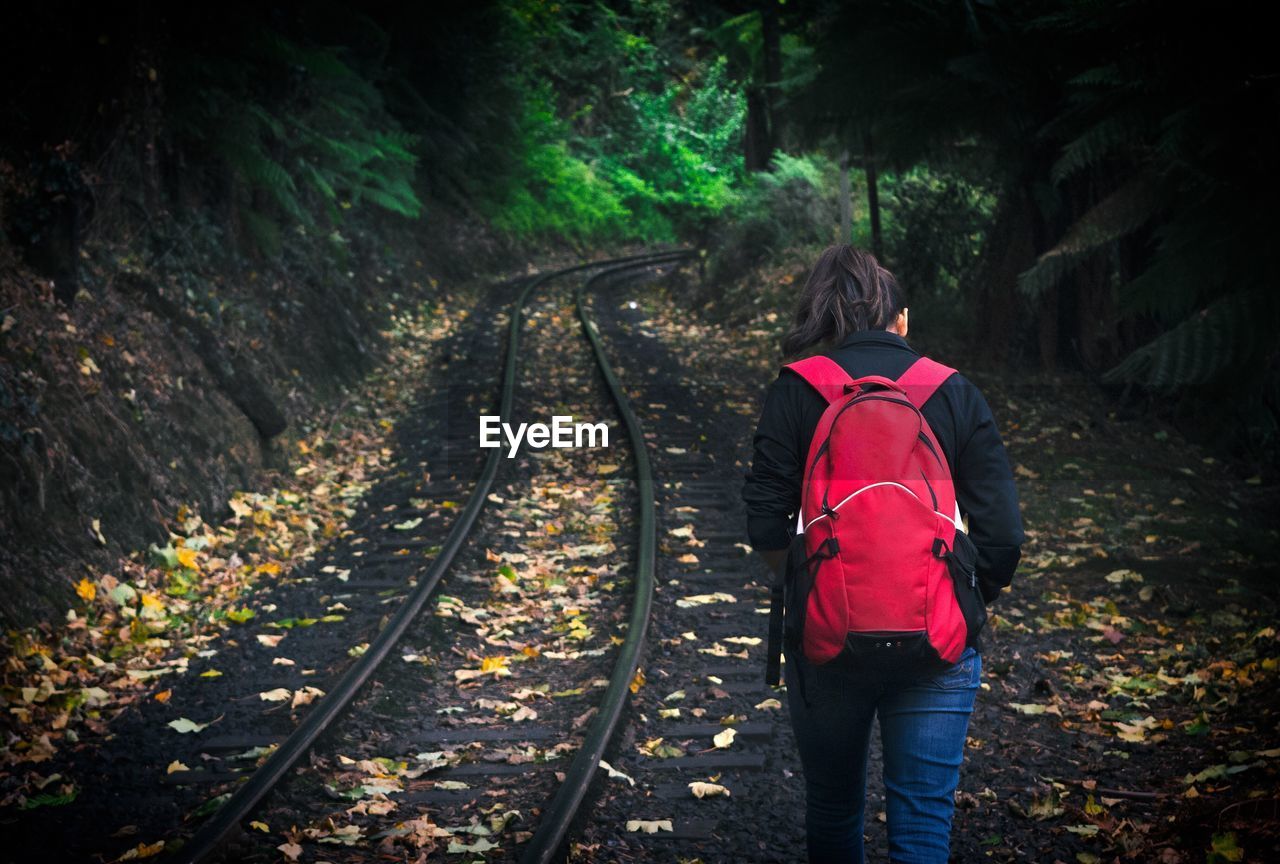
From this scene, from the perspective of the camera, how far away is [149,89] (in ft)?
33.4

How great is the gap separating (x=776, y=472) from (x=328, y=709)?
344 cm

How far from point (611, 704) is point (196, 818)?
1.93 metres

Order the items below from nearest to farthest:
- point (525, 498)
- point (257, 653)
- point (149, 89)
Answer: point (257, 653), point (525, 498), point (149, 89)

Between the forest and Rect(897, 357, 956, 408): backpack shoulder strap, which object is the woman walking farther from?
the forest

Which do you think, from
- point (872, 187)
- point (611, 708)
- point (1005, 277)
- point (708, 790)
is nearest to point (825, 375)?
point (708, 790)

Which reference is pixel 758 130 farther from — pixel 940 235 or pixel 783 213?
pixel 940 235

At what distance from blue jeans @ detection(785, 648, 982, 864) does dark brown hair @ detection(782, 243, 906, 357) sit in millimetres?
891

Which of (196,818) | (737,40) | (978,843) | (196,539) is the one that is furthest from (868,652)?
(737,40)

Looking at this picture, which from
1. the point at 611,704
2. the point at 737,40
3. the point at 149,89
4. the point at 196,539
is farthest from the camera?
the point at 737,40

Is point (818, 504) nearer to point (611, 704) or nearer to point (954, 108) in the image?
point (611, 704)

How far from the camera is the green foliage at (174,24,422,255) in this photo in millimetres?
11243

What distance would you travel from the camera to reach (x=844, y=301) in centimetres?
294

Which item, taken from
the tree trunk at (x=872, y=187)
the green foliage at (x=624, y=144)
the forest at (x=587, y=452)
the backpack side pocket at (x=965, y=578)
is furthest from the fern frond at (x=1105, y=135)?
the green foliage at (x=624, y=144)

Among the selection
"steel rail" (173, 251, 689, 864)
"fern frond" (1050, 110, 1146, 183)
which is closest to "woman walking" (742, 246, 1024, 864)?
"steel rail" (173, 251, 689, 864)
